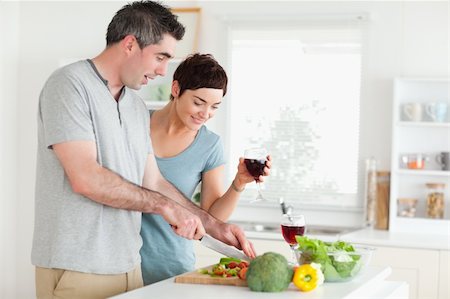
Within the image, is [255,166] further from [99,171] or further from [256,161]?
[99,171]

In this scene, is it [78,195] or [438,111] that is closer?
[78,195]

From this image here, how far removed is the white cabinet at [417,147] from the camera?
5266 mm

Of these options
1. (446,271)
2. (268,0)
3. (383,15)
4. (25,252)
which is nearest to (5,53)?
(25,252)

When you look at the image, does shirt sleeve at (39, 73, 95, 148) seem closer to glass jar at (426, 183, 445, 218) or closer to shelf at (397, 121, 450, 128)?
shelf at (397, 121, 450, 128)

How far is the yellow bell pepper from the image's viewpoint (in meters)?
2.64

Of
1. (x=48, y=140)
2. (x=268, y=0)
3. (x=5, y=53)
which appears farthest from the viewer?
(x=5, y=53)

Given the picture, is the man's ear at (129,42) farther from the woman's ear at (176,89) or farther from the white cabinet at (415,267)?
the white cabinet at (415,267)

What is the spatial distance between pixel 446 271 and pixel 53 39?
321 cm

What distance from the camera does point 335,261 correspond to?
2816 mm

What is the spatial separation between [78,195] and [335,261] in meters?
0.86

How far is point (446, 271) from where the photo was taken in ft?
15.6

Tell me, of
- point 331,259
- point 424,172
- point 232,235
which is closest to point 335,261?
point 331,259

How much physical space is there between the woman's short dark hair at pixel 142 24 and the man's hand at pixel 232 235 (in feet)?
2.37

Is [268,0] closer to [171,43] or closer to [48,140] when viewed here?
[171,43]
